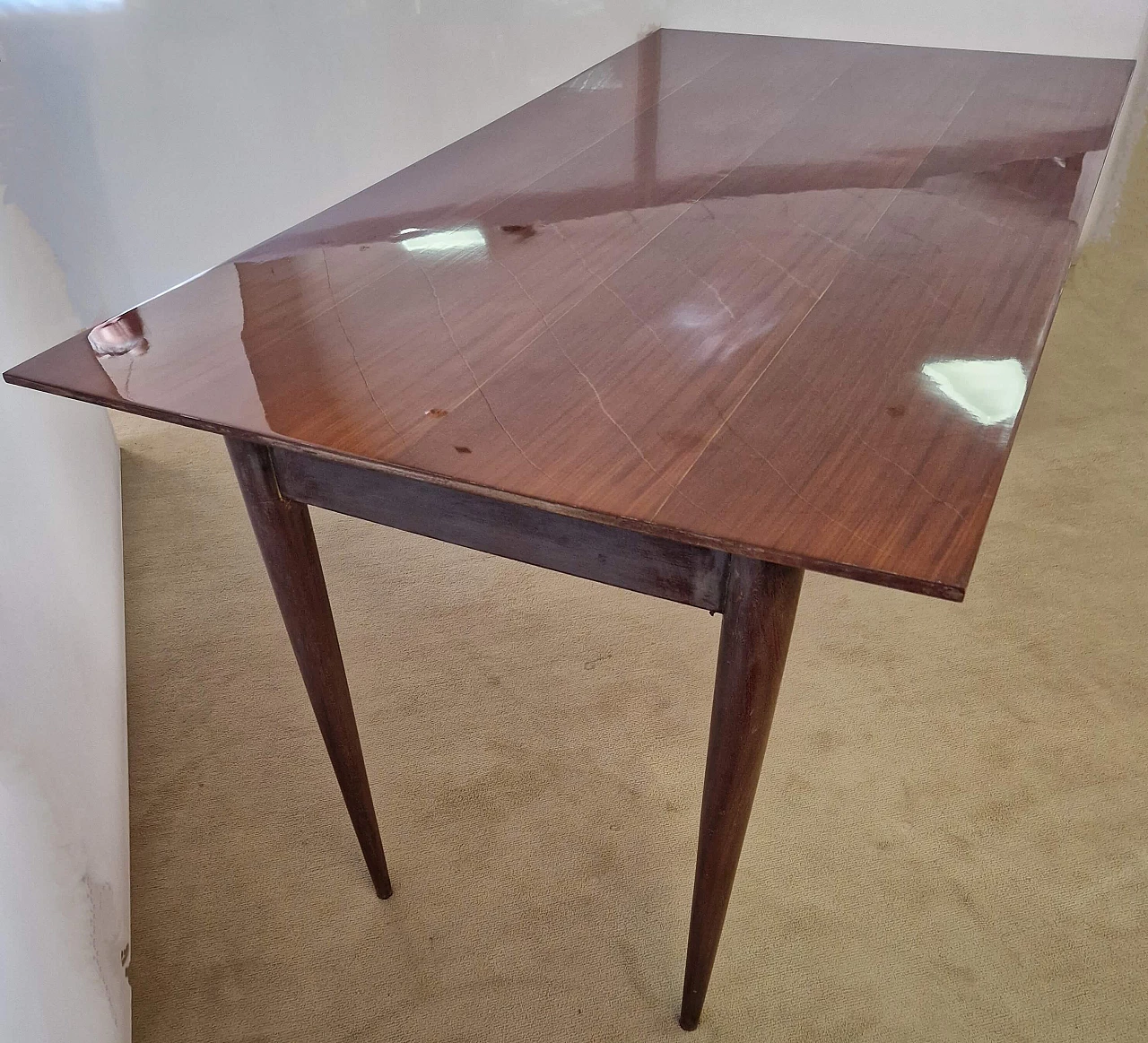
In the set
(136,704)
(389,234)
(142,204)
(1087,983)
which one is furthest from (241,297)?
(142,204)

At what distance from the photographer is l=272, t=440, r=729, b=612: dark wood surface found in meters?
0.73

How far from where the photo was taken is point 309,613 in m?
0.98

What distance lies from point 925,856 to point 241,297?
1.05m

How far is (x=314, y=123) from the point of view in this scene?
86.7 inches

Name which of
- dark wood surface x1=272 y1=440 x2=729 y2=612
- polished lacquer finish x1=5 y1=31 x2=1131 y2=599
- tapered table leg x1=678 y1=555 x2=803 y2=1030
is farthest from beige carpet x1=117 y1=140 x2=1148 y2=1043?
polished lacquer finish x1=5 y1=31 x2=1131 y2=599

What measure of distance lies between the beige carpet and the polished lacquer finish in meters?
0.74

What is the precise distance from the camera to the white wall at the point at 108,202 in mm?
980

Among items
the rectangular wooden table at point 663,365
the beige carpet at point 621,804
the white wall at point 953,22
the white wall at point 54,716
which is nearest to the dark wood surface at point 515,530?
the rectangular wooden table at point 663,365

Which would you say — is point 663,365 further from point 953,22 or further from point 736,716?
point 953,22

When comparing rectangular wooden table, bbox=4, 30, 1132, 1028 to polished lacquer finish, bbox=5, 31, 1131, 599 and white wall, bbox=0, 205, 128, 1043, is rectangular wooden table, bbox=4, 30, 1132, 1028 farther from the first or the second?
white wall, bbox=0, 205, 128, 1043

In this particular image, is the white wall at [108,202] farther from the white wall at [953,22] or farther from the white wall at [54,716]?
the white wall at [953,22]

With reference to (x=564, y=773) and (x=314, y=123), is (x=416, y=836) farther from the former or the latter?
(x=314, y=123)

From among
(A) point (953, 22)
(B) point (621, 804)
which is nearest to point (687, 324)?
(B) point (621, 804)

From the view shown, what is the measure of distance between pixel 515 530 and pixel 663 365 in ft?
0.58
